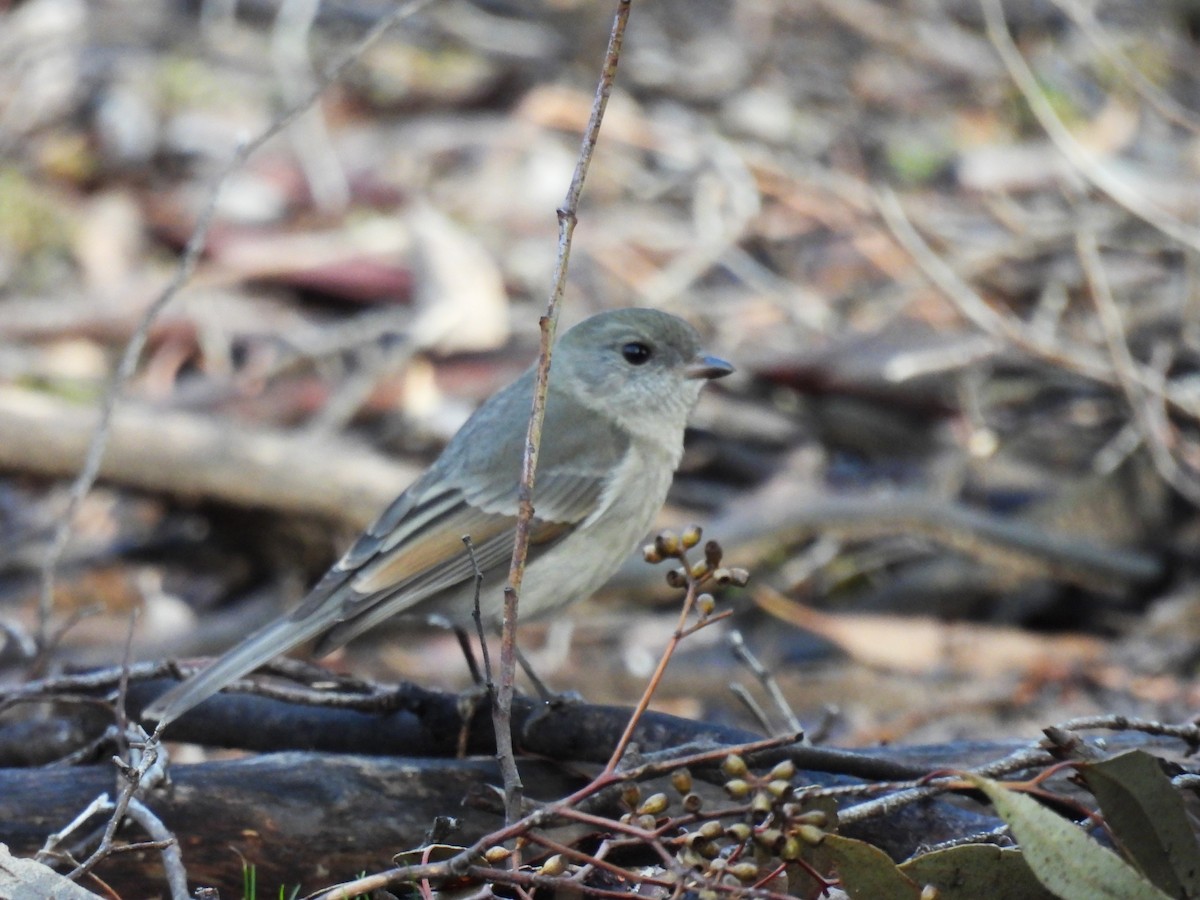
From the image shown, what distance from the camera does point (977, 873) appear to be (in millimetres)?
2902

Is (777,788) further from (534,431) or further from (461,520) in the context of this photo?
(461,520)

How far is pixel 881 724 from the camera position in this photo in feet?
19.7

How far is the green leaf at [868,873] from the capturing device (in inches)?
109

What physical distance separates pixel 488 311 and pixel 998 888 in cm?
565

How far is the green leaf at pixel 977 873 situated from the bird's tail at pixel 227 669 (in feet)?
5.70

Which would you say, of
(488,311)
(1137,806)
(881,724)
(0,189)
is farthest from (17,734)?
(0,189)

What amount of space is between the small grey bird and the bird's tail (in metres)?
0.02

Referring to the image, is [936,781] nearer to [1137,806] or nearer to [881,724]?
[1137,806]

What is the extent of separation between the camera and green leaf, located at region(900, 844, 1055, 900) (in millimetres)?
2871

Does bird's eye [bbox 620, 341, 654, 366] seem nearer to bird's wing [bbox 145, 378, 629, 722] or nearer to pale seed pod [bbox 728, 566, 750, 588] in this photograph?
bird's wing [bbox 145, 378, 629, 722]

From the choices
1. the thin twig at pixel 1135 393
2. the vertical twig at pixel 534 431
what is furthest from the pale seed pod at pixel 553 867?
the thin twig at pixel 1135 393

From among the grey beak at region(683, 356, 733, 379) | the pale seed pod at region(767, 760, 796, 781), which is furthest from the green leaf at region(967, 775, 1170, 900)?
→ the grey beak at region(683, 356, 733, 379)

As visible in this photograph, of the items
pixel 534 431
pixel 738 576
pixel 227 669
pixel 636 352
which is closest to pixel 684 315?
pixel 636 352

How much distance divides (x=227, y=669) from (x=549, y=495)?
1300mm
